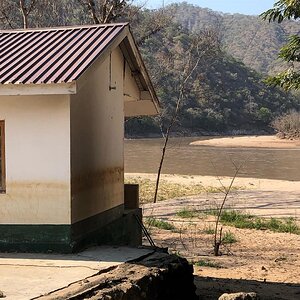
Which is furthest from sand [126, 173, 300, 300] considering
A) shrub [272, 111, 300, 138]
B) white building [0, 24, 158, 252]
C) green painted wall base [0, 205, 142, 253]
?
shrub [272, 111, 300, 138]

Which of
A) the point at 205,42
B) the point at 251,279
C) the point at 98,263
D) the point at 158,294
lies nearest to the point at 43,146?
the point at 98,263

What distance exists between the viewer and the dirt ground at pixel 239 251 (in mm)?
9430

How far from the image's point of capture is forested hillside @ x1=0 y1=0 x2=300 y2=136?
2467 centimetres

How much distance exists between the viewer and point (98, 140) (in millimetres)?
8977

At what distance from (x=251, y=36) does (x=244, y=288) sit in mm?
161686

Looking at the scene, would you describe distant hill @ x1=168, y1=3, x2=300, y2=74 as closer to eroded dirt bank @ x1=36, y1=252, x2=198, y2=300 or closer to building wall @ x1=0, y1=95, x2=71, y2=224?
building wall @ x1=0, y1=95, x2=71, y2=224

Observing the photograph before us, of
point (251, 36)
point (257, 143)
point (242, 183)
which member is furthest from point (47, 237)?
point (251, 36)

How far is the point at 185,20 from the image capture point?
18075cm

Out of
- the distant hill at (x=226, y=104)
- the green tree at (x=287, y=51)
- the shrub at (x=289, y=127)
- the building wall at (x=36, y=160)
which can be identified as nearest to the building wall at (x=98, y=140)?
the building wall at (x=36, y=160)

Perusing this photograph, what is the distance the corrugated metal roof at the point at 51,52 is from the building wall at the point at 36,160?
0.41 meters

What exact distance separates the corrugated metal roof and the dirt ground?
12.7 ft

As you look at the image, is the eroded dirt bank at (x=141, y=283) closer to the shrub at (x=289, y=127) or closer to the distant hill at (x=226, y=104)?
the distant hill at (x=226, y=104)

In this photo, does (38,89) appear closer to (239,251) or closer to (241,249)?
(239,251)

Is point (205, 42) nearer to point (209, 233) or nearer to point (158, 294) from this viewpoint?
point (209, 233)
